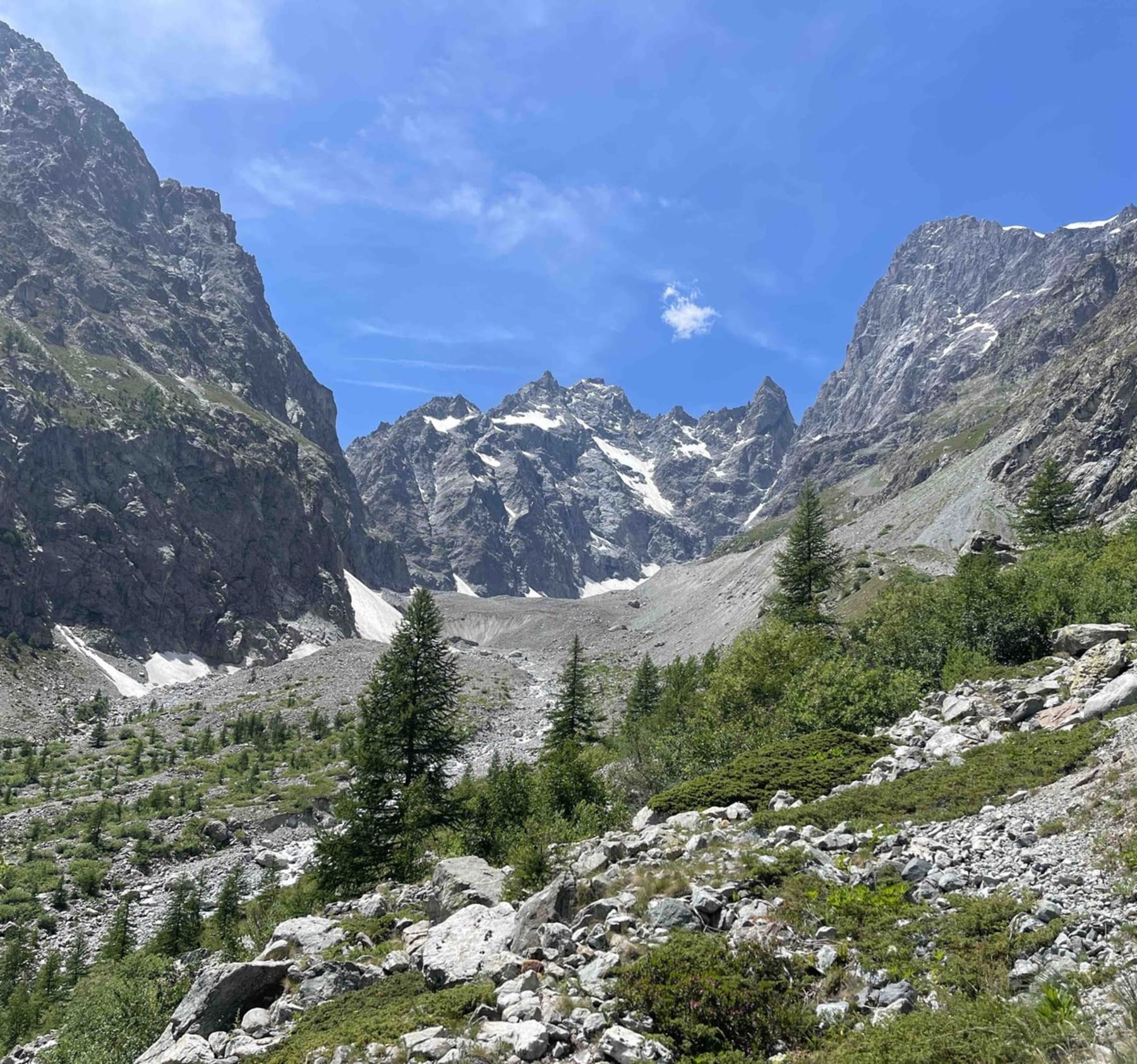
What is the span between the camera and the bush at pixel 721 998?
9109mm

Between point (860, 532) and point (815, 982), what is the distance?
13614cm

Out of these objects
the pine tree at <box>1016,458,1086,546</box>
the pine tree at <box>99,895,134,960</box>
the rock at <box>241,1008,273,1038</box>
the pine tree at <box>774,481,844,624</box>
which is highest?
the pine tree at <box>1016,458,1086,546</box>

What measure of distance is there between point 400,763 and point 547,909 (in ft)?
79.3

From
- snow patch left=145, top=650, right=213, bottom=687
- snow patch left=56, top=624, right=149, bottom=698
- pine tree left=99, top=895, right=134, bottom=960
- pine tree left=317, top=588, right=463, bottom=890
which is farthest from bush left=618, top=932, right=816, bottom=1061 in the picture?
snow patch left=145, top=650, right=213, bottom=687

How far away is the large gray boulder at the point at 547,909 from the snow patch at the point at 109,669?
127 metres

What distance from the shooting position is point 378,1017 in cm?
1111

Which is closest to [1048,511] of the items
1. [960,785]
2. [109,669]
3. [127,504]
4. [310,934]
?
[960,785]

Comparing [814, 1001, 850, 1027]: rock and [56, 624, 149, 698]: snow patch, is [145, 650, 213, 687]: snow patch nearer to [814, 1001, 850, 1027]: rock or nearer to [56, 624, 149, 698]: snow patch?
[56, 624, 149, 698]: snow patch

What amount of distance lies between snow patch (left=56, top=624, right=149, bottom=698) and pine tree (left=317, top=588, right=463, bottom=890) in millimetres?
100750

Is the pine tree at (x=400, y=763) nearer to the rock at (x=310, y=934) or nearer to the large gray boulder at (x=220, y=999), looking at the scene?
the rock at (x=310, y=934)

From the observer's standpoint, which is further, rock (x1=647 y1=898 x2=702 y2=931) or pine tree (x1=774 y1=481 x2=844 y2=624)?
pine tree (x1=774 y1=481 x2=844 y2=624)

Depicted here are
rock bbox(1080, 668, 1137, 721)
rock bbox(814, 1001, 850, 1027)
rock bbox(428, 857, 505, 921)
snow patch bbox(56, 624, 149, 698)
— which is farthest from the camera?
snow patch bbox(56, 624, 149, 698)

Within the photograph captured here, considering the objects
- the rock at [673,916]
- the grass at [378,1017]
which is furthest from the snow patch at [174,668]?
the rock at [673,916]

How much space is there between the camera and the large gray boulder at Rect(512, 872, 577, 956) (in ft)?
41.6
